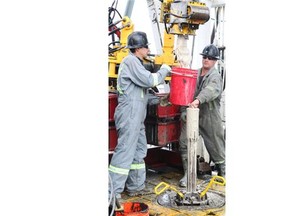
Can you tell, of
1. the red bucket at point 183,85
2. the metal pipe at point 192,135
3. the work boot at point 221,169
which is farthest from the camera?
the work boot at point 221,169

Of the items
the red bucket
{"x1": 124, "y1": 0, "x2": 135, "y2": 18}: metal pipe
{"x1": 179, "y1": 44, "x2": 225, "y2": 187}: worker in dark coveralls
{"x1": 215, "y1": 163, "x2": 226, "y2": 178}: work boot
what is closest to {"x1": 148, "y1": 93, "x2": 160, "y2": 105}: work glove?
→ {"x1": 179, "y1": 44, "x2": 225, "y2": 187}: worker in dark coveralls

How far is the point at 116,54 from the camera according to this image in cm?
502

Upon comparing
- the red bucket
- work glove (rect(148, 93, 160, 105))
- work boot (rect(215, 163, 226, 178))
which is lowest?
work boot (rect(215, 163, 226, 178))

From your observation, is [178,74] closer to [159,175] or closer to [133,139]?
[133,139]

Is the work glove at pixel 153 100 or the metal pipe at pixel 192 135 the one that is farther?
the work glove at pixel 153 100

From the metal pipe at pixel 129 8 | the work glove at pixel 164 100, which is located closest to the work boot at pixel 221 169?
the work glove at pixel 164 100

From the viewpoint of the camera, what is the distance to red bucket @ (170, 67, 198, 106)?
3561 mm

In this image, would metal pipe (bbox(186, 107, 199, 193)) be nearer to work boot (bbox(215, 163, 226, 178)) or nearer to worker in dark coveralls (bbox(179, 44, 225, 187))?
worker in dark coveralls (bbox(179, 44, 225, 187))

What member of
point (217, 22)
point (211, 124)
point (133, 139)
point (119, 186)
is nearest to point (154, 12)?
point (217, 22)

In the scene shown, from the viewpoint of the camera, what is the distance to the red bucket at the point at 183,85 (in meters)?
3.56

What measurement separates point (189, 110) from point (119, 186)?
0.97 metres

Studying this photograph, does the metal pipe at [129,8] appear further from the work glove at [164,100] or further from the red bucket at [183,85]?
the red bucket at [183,85]

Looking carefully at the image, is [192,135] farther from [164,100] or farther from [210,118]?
[210,118]

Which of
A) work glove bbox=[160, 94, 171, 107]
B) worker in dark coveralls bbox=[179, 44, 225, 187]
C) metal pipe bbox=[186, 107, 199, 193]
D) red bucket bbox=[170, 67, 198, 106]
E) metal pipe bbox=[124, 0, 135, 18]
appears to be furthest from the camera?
metal pipe bbox=[124, 0, 135, 18]
